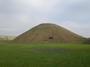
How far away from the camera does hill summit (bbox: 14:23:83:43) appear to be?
77.0 metres

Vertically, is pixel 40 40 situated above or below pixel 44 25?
below

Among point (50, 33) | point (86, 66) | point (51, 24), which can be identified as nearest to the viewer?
point (86, 66)

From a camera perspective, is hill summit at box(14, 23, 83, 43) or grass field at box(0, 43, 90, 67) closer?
grass field at box(0, 43, 90, 67)

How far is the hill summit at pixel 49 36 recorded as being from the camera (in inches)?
3031

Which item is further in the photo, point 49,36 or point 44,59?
point 49,36

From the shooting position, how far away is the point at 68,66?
16.2 m

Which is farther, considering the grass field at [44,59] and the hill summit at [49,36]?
the hill summit at [49,36]

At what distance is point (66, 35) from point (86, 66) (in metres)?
64.8

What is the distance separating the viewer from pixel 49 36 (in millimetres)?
80312

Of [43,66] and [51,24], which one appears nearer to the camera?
[43,66]

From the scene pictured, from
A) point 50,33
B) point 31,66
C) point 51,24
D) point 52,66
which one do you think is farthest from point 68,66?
point 51,24

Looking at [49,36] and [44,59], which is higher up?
[44,59]

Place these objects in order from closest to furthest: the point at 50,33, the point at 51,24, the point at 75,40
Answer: the point at 75,40 < the point at 50,33 < the point at 51,24

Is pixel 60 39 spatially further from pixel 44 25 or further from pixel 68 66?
pixel 68 66
